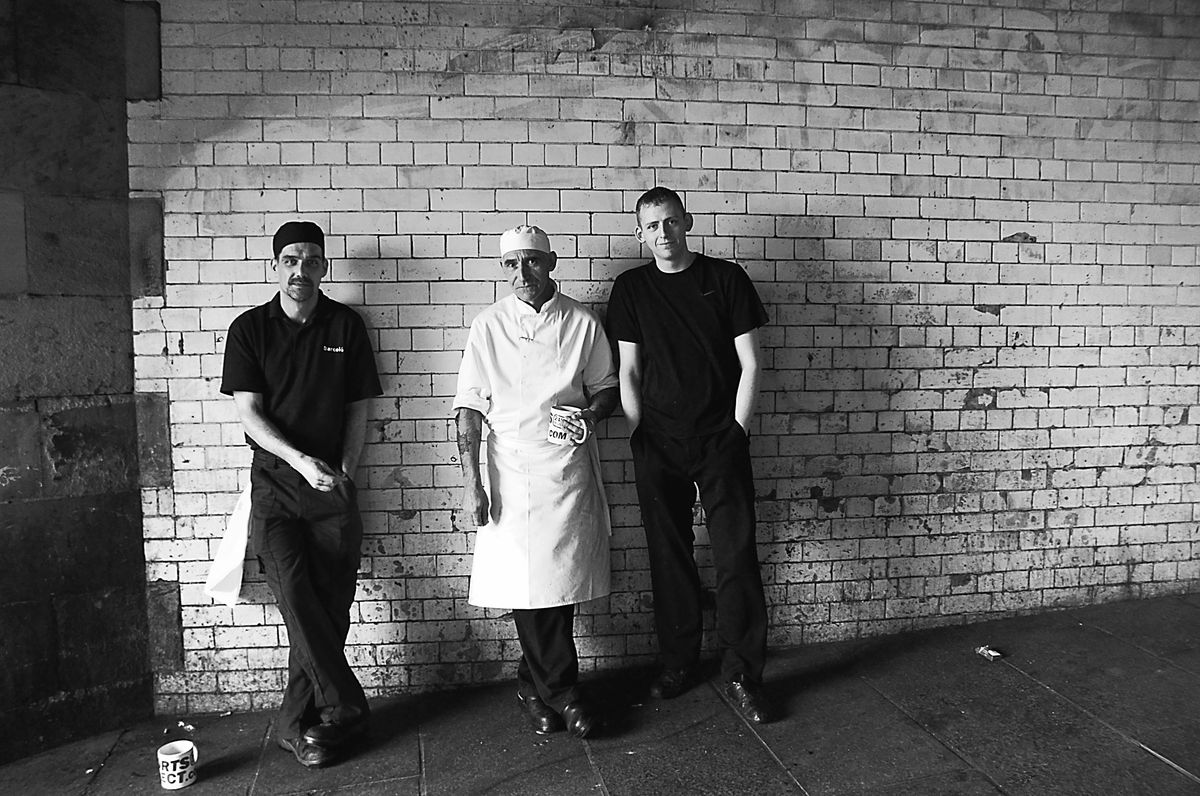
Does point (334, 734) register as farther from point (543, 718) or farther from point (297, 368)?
point (297, 368)

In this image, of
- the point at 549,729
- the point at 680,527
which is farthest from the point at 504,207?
the point at 549,729

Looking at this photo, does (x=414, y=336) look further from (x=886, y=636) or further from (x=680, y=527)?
(x=886, y=636)

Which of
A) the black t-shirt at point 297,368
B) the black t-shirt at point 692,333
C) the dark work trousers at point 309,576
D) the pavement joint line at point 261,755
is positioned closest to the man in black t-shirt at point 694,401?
the black t-shirt at point 692,333

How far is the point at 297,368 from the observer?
3617mm

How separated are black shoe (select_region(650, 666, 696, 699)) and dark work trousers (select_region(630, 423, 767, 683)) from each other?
1.4 inches

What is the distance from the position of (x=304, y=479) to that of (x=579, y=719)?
1576 mm

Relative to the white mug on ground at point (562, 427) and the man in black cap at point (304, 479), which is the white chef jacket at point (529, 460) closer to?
the white mug on ground at point (562, 427)

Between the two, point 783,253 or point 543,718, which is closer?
point 543,718

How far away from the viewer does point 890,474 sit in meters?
4.56

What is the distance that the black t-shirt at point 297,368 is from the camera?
3566 mm

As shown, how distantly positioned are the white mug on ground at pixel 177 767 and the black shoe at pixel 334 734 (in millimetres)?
441

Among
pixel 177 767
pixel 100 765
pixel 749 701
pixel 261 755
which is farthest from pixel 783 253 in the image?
pixel 100 765

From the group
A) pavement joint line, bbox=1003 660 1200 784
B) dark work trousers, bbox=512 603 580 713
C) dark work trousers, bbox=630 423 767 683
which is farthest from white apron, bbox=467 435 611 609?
pavement joint line, bbox=1003 660 1200 784

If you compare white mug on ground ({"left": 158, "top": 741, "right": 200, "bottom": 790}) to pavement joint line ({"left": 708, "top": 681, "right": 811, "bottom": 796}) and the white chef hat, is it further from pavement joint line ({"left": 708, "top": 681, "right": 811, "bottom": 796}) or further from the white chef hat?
the white chef hat
